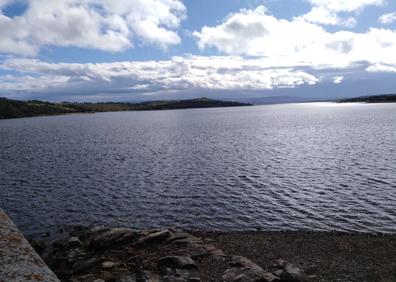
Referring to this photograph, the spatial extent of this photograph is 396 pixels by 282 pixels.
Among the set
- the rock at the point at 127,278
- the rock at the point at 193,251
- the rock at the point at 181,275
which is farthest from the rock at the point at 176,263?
the rock at the point at 127,278

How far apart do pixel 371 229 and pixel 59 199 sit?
32.9m

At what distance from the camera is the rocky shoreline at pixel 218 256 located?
20.9m

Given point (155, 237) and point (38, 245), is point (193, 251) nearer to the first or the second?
point (155, 237)

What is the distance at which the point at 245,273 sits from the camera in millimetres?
20734

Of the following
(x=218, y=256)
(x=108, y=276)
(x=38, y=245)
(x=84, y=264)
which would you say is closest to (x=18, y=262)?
(x=108, y=276)

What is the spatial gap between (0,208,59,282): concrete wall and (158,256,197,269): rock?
13.6 m

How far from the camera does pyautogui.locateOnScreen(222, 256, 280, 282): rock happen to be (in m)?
19.8

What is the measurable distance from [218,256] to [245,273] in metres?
3.67

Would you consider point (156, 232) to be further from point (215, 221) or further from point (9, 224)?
point (9, 224)

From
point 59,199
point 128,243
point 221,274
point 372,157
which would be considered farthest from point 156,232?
point 372,157

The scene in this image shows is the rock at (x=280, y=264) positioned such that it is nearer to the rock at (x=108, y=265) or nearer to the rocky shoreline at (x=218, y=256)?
the rocky shoreline at (x=218, y=256)

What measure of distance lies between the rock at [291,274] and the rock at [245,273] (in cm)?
51

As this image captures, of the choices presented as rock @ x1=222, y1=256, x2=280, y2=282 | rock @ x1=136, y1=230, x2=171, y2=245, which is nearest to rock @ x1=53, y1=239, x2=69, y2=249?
rock @ x1=136, y1=230, x2=171, y2=245

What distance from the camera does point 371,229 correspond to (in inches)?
1200
